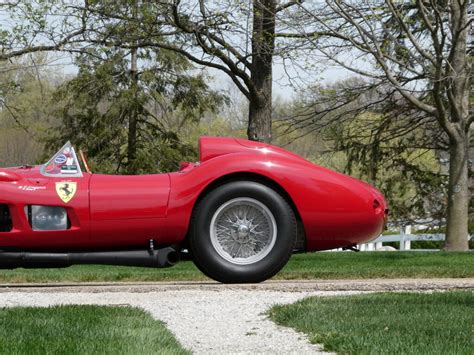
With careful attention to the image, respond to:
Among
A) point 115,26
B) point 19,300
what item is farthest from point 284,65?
point 19,300

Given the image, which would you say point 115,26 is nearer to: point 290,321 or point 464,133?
point 464,133

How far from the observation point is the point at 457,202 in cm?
1777

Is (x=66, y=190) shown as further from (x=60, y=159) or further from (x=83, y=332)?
(x=83, y=332)

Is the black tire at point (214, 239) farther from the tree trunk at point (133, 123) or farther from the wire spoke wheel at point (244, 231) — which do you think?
the tree trunk at point (133, 123)

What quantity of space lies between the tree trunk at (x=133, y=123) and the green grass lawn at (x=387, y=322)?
16022 mm

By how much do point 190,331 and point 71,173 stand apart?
2943 mm

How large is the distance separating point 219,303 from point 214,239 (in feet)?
4.62

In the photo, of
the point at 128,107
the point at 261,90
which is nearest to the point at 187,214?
the point at 261,90

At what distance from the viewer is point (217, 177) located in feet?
26.4

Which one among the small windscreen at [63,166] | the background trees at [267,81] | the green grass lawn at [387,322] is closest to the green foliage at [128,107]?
the background trees at [267,81]

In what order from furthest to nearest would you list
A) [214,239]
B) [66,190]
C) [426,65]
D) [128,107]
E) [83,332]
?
[128,107]
[426,65]
[214,239]
[66,190]
[83,332]

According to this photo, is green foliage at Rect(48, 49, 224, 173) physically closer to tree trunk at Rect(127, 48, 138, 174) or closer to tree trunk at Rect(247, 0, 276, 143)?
tree trunk at Rect(127, 48, 138, 174)

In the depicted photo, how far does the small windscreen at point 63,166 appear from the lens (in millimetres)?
8062

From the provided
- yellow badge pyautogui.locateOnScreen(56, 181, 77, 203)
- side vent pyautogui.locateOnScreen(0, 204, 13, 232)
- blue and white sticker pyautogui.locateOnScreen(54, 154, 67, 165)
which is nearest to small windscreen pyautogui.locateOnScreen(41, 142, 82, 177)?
blue and white sticker pyautogui.locateOnScreen(54, 154, 67, 165)
